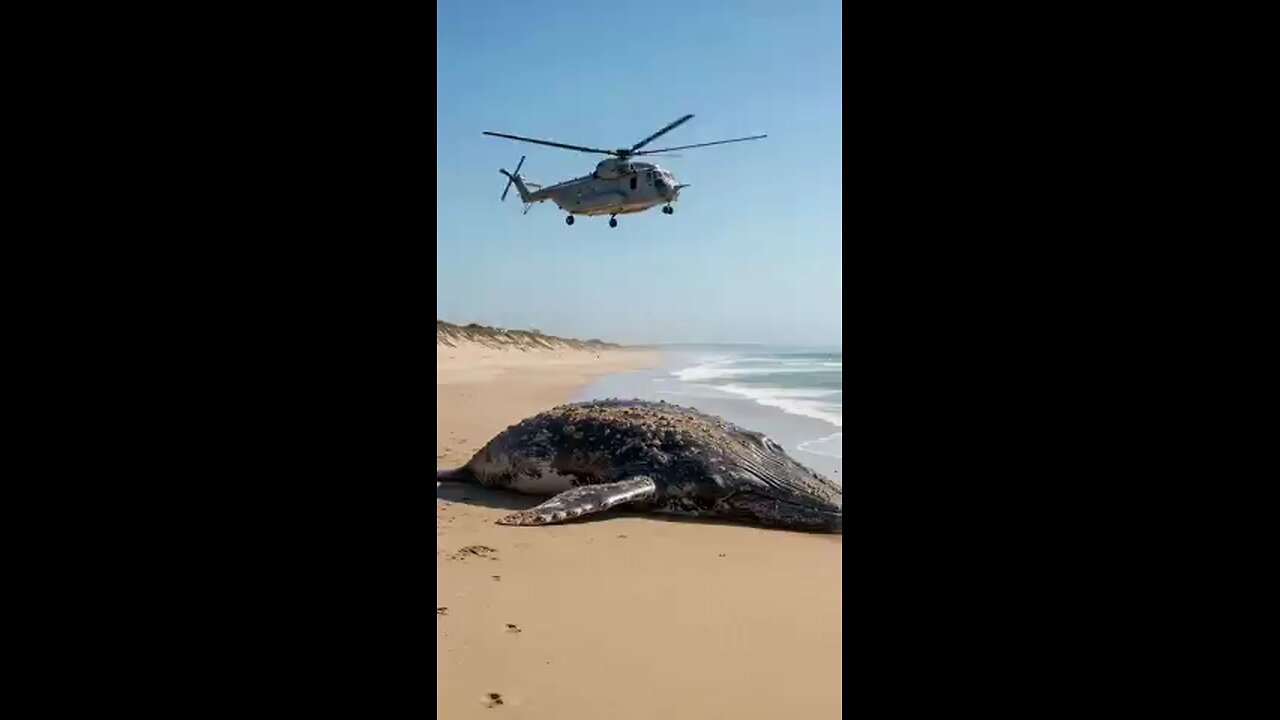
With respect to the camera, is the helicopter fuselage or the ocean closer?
the ocean

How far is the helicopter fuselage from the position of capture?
22828 mm

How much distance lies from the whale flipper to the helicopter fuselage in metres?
18.0

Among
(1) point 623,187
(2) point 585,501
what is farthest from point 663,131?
(2) point 585,501

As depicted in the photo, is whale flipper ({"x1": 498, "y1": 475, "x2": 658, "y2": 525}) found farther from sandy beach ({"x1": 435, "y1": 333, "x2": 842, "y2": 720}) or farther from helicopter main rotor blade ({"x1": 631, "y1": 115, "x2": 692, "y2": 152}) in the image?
helicopter main rotor blade ({"x1": 631, "y1": 115, "x2": 692, "y2": 152})

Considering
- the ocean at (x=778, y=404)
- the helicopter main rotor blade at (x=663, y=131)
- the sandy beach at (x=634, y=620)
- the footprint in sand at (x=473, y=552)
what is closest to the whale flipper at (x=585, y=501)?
the sandy beach at (x=634, y=620)

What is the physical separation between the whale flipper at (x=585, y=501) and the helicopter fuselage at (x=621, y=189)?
59.1 feet

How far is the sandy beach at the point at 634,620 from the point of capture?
247 centimetres

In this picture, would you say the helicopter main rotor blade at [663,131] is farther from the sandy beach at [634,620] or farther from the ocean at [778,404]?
the sandy beach at [634,620]

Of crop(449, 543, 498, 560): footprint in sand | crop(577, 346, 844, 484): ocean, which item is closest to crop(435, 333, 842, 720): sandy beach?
crop(449, 543, 498, 560): footprint in sand
